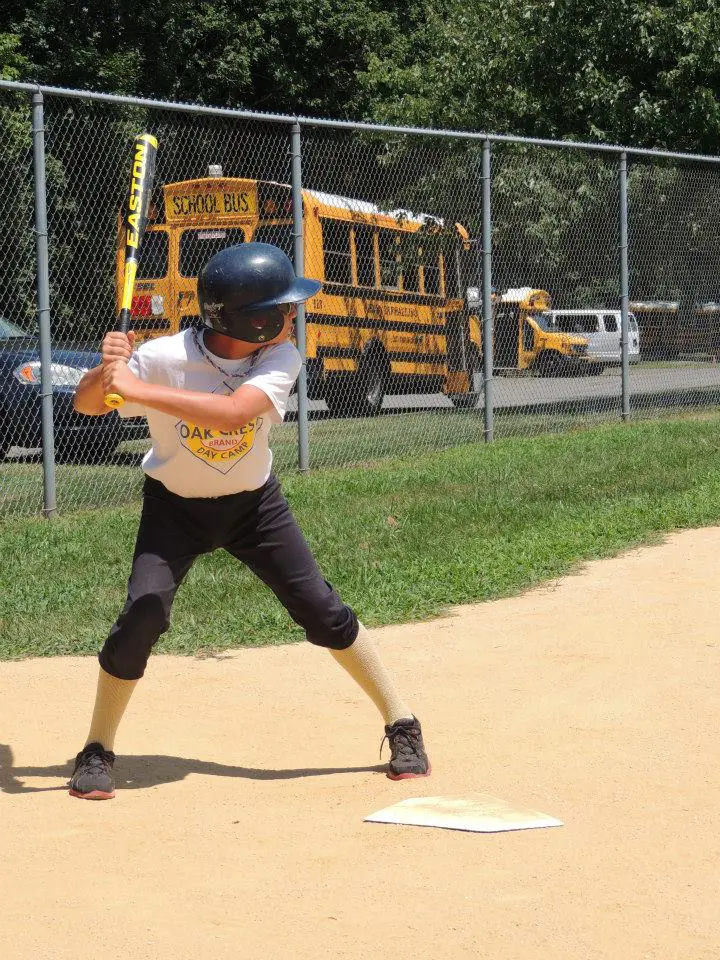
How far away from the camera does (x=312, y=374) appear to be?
37.1 ft

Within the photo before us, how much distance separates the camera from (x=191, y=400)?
3879 mm

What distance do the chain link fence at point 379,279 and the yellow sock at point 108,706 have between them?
4394mm

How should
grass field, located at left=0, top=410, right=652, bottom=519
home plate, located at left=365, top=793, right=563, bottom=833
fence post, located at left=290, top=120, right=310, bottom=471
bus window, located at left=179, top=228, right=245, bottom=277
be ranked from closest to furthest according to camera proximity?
home plate, located at left=365, top=793, right=563, bottom=833 → grass field, located at left=0, top=410, right=652, bottom=519 → fence post, located at left=290, top=120, right=310, bottom=471 → bus window, located at left=179, top=228, right=245, bottom=277

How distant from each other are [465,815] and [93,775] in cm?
119

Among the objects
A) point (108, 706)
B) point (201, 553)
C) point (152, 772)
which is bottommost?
point (152, 772)

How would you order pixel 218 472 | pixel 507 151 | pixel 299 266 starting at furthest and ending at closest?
pixel 507 151, pixel 299 266, pixel 218 472

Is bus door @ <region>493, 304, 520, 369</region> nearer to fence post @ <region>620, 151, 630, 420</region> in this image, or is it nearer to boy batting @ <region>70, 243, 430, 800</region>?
fence post @ <region>620, 151, 630, 420</region>

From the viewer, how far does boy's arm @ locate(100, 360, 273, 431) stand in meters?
3.86

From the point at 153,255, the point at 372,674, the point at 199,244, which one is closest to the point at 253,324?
the point at 372,674

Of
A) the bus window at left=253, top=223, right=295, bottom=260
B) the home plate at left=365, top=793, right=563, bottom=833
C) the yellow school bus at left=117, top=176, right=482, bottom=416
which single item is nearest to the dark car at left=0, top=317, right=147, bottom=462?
the yellow school bus at left=117, top=176, right=482, bottom=416

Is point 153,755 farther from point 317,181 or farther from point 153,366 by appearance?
point 317,181

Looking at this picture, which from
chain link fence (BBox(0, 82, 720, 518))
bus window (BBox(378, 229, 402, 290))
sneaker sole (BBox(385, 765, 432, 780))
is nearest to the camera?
sneaker sole (BBox(385, 765, 432, 780))

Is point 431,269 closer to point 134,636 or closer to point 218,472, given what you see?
point 218,472

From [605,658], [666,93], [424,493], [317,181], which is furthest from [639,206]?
[605,658]
